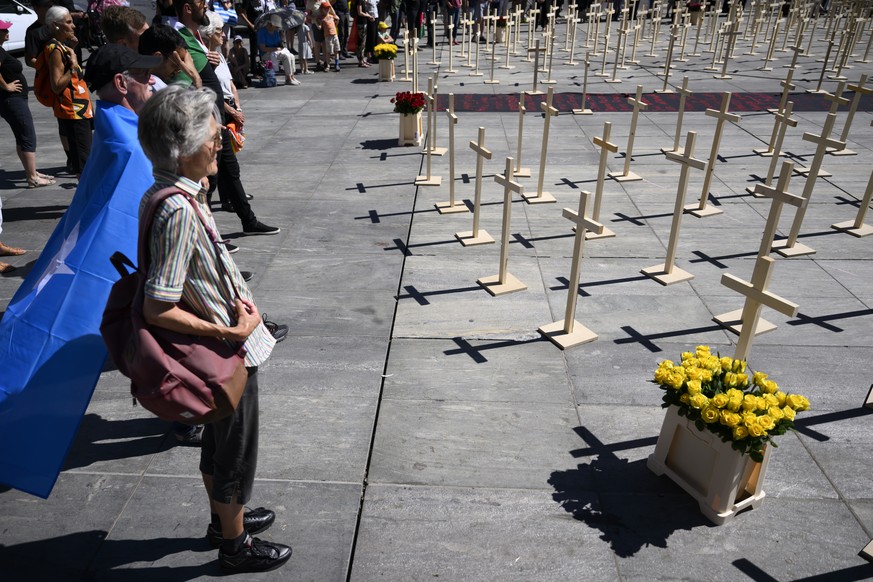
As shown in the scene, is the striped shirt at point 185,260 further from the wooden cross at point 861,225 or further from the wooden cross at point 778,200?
the wooden cross at point 861,225

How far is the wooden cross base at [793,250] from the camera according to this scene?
624 cm

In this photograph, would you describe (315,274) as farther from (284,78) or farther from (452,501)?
(284,78)

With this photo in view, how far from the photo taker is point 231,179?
6121 mm

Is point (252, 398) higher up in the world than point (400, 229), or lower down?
higher up

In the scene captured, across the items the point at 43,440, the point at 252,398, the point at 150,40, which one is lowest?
the point at 43,440

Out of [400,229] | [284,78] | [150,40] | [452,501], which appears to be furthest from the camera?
[284,78]

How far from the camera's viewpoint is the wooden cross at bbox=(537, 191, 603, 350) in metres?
4.49

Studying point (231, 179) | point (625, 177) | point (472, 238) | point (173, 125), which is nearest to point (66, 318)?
→ point (173, 125)

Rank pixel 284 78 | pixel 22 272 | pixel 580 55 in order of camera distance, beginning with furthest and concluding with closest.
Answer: pixel 580 55
pixel 284 78
pixel 22 272

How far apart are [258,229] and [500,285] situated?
262 cm

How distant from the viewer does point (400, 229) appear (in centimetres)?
685

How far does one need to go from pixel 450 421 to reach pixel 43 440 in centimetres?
210

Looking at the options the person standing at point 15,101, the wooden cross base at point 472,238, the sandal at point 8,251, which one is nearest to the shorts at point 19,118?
the person standing at point 15,101

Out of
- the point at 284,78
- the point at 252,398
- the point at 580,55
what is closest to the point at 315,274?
the point at 252,398
